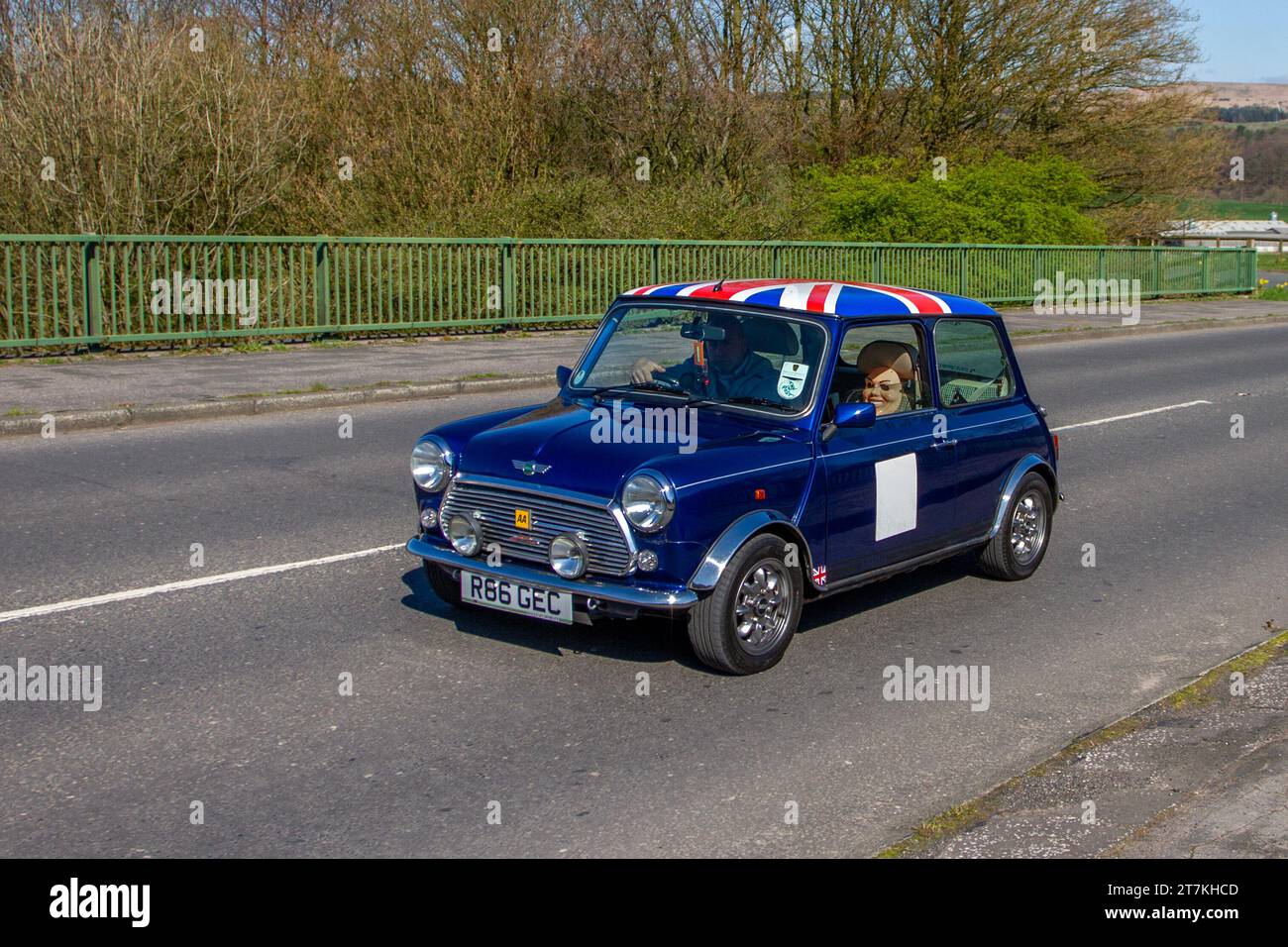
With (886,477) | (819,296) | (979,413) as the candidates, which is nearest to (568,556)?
(886,477)

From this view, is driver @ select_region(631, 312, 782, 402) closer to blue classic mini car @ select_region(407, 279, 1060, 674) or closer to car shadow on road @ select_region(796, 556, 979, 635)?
blue classic mini car @ select_region(407, 279, 1060, 674)

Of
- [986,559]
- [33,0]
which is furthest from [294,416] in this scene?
[33,0]

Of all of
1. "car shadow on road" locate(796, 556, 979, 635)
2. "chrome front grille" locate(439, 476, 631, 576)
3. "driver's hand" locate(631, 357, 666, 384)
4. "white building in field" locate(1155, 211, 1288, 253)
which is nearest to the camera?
"chrome front grille" locate(439, 476, 631, 576)

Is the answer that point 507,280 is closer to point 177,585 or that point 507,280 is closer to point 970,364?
point 970,364

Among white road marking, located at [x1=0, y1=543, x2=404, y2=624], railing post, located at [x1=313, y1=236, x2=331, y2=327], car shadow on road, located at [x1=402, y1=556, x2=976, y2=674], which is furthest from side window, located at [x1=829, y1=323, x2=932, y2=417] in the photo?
railing post, located at [x1=313, y1=236, x2=331, y2=327]

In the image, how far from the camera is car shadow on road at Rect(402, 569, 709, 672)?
6316mm

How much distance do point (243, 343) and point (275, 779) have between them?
46.2ft

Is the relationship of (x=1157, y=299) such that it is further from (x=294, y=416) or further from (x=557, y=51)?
(x=294, y=416)

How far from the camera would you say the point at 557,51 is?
96.1 feet

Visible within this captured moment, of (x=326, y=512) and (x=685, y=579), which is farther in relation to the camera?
(x=326, y=512)

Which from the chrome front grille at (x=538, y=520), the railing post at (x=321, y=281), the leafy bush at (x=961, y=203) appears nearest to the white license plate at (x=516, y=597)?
the chrome front grille at (x=538, y=520)

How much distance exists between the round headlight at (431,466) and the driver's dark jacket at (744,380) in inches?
47.6

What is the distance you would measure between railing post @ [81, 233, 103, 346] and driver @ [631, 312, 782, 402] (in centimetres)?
1166

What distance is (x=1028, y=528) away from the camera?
7.92 m
